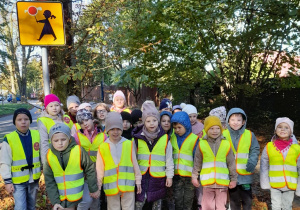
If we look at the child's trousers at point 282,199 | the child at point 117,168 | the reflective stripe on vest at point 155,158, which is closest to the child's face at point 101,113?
the child at point 117,168

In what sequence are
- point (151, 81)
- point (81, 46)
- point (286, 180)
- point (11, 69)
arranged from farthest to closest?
point (11, 69), point (151, 81), point (81, 46), point (286, 180)

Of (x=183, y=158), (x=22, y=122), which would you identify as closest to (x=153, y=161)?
(x=183, y=158)

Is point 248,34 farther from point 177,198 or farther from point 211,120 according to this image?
point 177,198

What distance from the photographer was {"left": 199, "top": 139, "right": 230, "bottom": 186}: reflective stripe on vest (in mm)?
2955

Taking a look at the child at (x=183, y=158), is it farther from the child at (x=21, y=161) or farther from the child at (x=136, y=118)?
the child at (x=21, y=161)

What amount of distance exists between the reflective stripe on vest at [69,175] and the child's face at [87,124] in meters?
0.55

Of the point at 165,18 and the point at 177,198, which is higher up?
the point at 165,18

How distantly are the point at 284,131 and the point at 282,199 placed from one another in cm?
91

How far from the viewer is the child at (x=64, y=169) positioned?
263 centimetres

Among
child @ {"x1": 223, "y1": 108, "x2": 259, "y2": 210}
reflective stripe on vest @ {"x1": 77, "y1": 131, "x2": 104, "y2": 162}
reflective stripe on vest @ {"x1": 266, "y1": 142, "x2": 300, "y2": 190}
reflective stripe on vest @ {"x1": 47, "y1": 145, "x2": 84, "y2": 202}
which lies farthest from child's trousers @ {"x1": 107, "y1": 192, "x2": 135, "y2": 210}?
reflective stripe on vest @ {"x1": 266, "y1": 142, "x2": 300, "y2": 190}

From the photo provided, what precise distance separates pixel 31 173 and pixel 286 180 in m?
3.30

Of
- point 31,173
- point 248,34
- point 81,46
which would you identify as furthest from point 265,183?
point 248,34

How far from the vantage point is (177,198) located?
11.0 feet

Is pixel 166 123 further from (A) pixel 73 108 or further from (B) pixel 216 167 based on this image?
(A) pixel 73 108
